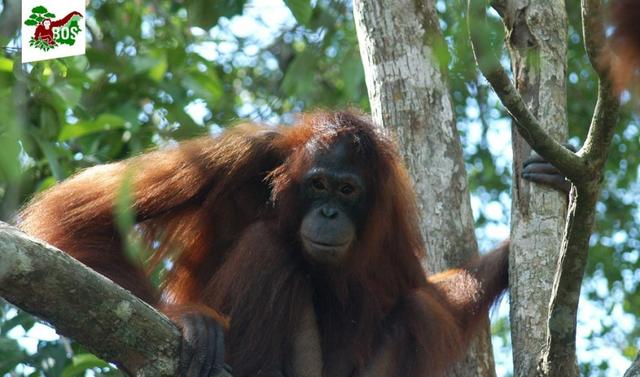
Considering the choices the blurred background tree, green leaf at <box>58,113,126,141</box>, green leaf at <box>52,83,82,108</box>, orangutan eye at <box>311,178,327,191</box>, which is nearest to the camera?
the blurred background tree

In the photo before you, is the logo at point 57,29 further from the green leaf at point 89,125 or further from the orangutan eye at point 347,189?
the orangutan eye at point 347,189

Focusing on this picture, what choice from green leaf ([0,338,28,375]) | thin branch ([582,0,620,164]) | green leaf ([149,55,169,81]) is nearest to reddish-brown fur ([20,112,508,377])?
green leaf ([149,55,169,81])

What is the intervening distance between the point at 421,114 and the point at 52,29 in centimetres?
225

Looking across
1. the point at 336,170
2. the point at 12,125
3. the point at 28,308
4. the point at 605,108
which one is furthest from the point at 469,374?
the point at 12,125

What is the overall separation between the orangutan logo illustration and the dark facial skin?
1.53m

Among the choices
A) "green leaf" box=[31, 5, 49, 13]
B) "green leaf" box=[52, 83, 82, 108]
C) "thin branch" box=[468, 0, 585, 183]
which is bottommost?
"thin branch" box=[468, 0, 585, 183]

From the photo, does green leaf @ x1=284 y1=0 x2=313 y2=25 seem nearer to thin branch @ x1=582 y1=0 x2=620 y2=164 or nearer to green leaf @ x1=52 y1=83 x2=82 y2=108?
thin branch @ x1=582 y1=0 x2=620 y2=164

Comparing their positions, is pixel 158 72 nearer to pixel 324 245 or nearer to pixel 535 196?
pixel 324 245

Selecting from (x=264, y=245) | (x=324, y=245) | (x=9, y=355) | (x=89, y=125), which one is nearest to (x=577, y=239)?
(x=324, y=245)

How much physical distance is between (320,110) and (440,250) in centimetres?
95

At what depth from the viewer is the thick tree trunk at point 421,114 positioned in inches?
188

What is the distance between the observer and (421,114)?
15.8ft

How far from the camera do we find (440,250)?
4.91m

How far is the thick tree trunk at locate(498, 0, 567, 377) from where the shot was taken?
414 cm
